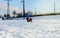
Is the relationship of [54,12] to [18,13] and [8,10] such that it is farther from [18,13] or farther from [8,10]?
[8,10]

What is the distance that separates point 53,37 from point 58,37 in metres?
0.20

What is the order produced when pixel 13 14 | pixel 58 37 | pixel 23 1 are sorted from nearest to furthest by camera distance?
pixel 58 37 → pixel 23 1 → pixel 13 14

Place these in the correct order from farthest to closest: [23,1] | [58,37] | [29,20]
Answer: [23,1]
[29,20]
[58,37]

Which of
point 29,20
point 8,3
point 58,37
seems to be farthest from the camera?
point 8,3

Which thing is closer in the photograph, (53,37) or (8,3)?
(53,37)

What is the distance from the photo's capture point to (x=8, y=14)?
57750 millimetres

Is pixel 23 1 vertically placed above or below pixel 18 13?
above

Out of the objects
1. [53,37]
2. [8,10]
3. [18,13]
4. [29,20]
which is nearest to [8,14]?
[8,10]

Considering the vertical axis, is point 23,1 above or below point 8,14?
above

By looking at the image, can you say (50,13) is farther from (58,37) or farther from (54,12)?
(58,37)

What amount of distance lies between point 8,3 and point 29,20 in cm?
3095

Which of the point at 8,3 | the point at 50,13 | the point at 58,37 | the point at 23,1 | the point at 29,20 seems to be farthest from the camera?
the point at 50,13

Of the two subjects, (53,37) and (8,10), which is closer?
(53,37)

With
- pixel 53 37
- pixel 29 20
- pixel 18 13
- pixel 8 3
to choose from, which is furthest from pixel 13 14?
pixel 53 37
